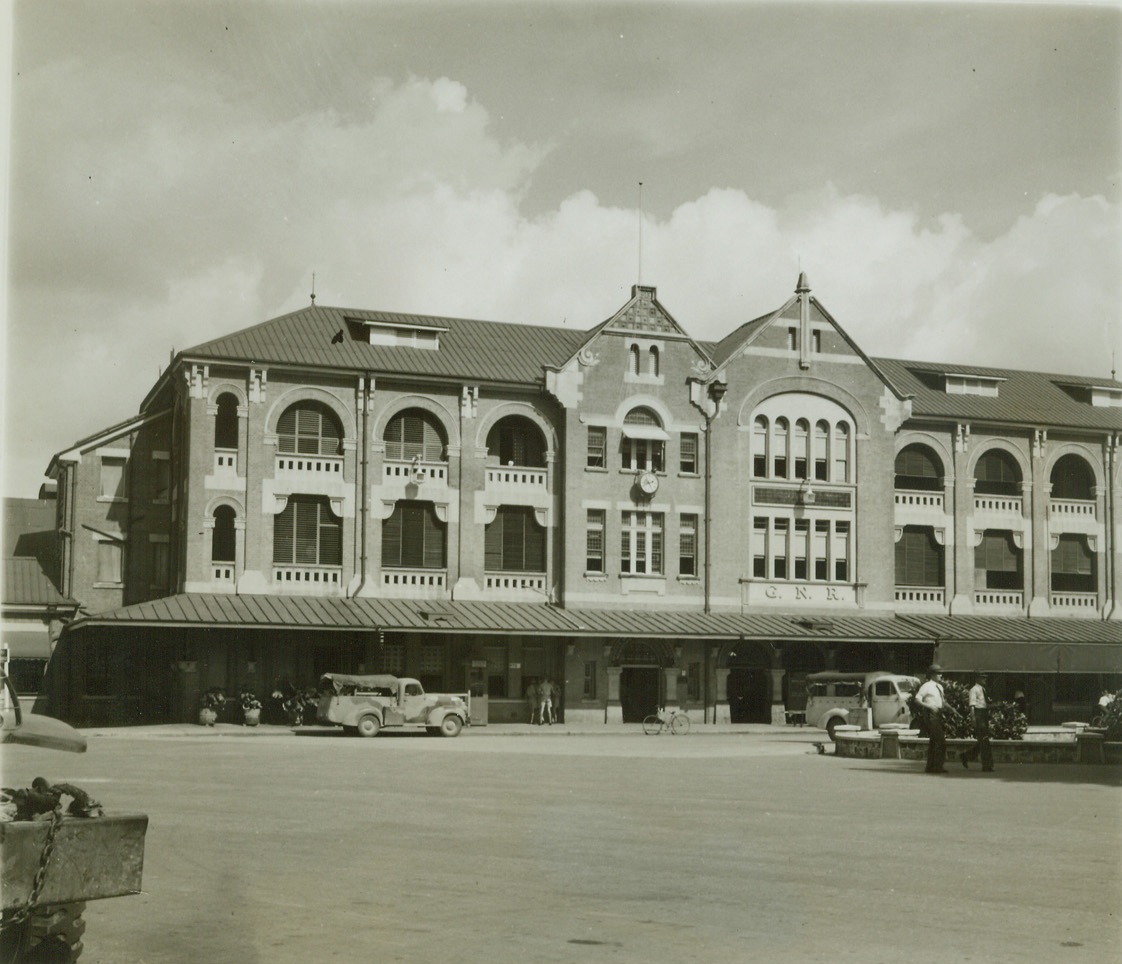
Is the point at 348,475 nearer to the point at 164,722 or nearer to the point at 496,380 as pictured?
the point at 496,380

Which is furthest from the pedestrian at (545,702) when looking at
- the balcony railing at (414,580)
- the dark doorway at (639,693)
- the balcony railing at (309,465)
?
the balcony railing at (309,465)

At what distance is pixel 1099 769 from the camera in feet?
90.1

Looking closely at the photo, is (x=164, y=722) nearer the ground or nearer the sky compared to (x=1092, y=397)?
nearer the ground

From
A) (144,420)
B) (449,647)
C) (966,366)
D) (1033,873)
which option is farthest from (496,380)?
(1033,873)

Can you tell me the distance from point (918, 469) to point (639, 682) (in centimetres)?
1374

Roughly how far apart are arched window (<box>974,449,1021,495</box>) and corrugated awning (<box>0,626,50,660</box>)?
3368cm

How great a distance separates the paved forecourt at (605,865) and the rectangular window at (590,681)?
21910 mm

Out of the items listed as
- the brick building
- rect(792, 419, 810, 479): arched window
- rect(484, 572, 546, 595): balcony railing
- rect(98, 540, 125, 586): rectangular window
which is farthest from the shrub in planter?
rect(98, 540, 125, 586): rectangular window

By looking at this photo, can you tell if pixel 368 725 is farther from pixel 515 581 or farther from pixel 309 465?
pixel 515 581

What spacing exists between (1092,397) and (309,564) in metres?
31.6

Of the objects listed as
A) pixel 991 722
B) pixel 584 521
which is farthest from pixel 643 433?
pixel 991 722

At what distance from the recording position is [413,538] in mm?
47344

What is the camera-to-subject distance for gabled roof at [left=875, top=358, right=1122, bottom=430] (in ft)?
176

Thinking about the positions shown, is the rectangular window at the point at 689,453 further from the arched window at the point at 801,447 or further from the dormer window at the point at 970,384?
the dormer window at the point at 970,384
